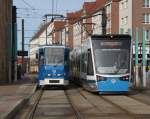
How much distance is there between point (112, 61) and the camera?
31359 millimetres

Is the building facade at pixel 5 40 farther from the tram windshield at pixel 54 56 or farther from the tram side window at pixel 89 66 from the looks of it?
the tram side window at pixel 89 66

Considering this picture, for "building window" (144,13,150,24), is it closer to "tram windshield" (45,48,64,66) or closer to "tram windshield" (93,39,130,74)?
"tram windshield" (45,48,64,66)

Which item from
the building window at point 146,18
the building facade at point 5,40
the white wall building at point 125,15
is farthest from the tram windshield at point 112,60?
the building window at point 146,18

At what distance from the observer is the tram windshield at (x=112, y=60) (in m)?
31.3

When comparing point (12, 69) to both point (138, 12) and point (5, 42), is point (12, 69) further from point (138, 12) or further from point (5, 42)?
point (138, 12)

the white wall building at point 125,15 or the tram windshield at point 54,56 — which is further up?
the white wall building at point 125,15

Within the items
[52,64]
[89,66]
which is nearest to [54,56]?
[52,64]

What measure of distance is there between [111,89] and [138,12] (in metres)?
69.9

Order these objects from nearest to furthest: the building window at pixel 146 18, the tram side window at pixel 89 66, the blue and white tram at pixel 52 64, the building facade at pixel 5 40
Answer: the tram side window at pixel 89 66, the blue and white tram at pixel 52 64, the building facade at pixel 5 40, the building window at pixel 146 18

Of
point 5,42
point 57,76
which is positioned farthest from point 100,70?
point 5,42

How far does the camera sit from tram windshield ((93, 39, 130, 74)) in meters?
31.3

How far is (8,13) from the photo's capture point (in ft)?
173

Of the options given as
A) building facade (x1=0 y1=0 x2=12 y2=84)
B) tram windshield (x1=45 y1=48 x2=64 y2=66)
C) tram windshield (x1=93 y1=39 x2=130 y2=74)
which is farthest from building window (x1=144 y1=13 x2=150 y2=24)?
tram windshield (x1=93 y1=39 x2=130 y2=74)

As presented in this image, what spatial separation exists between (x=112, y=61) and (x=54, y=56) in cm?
795
